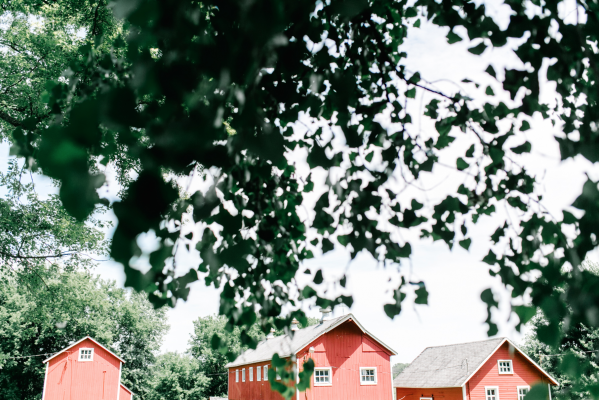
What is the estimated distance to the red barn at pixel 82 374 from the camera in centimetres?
Answer: 2661

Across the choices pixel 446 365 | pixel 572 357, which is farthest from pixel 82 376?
pixel 572 357

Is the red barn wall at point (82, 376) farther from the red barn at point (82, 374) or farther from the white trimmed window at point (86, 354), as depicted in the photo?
the white trimmed window at point (86, 354)

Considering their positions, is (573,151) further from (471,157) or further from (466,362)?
(466,362)

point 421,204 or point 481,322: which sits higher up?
point 421,204

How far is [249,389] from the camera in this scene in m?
28.0

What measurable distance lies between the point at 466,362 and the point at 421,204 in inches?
1033

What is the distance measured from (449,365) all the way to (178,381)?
23.4 meters

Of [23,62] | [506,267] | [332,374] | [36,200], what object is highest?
[23,62]

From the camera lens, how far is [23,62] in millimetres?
10758

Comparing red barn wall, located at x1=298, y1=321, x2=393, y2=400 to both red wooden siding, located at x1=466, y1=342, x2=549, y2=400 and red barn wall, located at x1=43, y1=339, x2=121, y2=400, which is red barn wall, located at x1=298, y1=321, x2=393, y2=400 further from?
red barn wall, located at x1=43, y1=339, x2=121, y2=400

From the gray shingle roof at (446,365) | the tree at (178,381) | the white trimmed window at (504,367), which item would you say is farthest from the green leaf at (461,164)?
the tree at (178,381)

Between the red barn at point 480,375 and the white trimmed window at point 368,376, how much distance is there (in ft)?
15.5

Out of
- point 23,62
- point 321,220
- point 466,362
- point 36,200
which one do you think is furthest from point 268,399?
point 321,220

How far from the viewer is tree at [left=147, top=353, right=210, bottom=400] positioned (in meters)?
36.1
